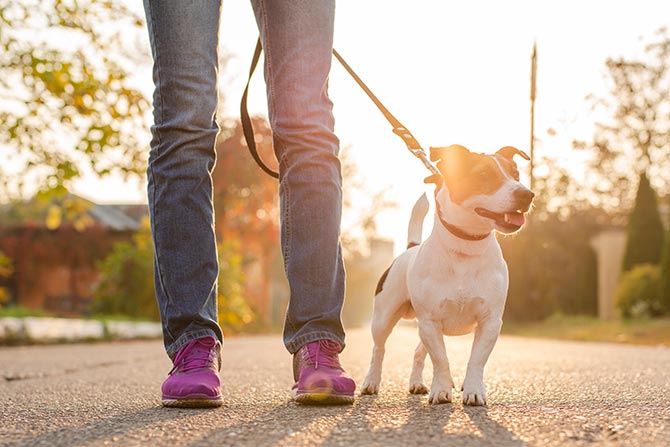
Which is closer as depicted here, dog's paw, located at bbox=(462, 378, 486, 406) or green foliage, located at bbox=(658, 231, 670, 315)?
dog's paw, located at bbox=(462, 378, 486, 406)

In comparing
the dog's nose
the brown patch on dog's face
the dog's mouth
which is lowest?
the dog's mouth

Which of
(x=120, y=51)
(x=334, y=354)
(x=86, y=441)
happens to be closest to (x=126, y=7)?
(x=120, y=51)

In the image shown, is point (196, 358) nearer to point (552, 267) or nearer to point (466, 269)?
point (466, 269)

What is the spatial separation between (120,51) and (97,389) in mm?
6358

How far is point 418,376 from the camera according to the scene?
3250 mm

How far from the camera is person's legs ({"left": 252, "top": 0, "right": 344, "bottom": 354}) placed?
2.69 meters

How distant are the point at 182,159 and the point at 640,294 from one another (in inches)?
712

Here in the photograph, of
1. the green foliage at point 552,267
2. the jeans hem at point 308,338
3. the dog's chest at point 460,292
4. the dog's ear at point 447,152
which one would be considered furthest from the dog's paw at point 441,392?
the green foliage at point 552,267

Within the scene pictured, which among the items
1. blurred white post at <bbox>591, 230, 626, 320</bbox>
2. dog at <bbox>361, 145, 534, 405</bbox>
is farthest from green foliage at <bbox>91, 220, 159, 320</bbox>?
blurred white post at <bbox>591, 230, 626, 320</bbox>

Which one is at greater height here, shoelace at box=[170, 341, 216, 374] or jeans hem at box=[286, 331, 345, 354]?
jeans hem at box=[286, 331, 345, 354]

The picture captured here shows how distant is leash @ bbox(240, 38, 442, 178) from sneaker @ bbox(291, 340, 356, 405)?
0.66 m

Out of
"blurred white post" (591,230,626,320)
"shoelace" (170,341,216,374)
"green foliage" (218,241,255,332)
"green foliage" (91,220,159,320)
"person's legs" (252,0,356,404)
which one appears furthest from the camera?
"blurred white post" (591,230,626,320)

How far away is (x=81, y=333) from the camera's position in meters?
10.8

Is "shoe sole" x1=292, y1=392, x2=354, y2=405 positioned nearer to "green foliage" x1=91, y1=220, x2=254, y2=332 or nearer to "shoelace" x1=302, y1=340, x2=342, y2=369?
"shoelace" x1=302, y1=340, x2=342, y2=369
